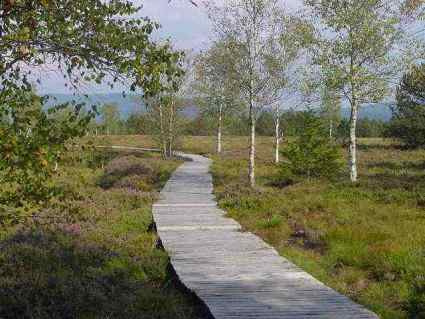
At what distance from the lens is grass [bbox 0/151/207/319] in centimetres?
787

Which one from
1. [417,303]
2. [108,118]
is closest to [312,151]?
[108,118]

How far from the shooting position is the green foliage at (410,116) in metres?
45.1

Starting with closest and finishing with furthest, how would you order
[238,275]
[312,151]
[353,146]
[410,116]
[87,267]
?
[238,275], [87,267], [312,151], [353,146], [410,116]

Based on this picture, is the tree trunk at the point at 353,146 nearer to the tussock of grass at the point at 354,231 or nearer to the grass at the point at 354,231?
the grass at the point at 354,231

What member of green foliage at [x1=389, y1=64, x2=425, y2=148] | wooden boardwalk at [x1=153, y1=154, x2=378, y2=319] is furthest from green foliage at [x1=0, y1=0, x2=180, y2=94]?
green foliage at [x1=389, y1=64, x2=425, y2=148]

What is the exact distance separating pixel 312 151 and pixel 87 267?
1713 centimetres

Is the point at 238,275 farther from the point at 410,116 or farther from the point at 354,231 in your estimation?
the point at 410,116

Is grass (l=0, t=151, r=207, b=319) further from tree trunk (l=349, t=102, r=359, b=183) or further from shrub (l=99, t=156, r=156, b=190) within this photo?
tree trunk (l=349, t=102, r=359, b=183)

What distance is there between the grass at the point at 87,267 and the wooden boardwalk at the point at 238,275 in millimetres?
378

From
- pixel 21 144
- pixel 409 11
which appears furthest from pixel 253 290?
pixel 409 11

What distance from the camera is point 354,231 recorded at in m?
13.8

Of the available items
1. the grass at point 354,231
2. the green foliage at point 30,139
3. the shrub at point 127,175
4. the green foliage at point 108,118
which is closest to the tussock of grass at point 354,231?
the grass at point 354,231

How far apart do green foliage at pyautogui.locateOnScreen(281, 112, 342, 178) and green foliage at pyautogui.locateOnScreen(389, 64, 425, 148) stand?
1945 cm

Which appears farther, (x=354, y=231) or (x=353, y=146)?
(x=353, y=146)
